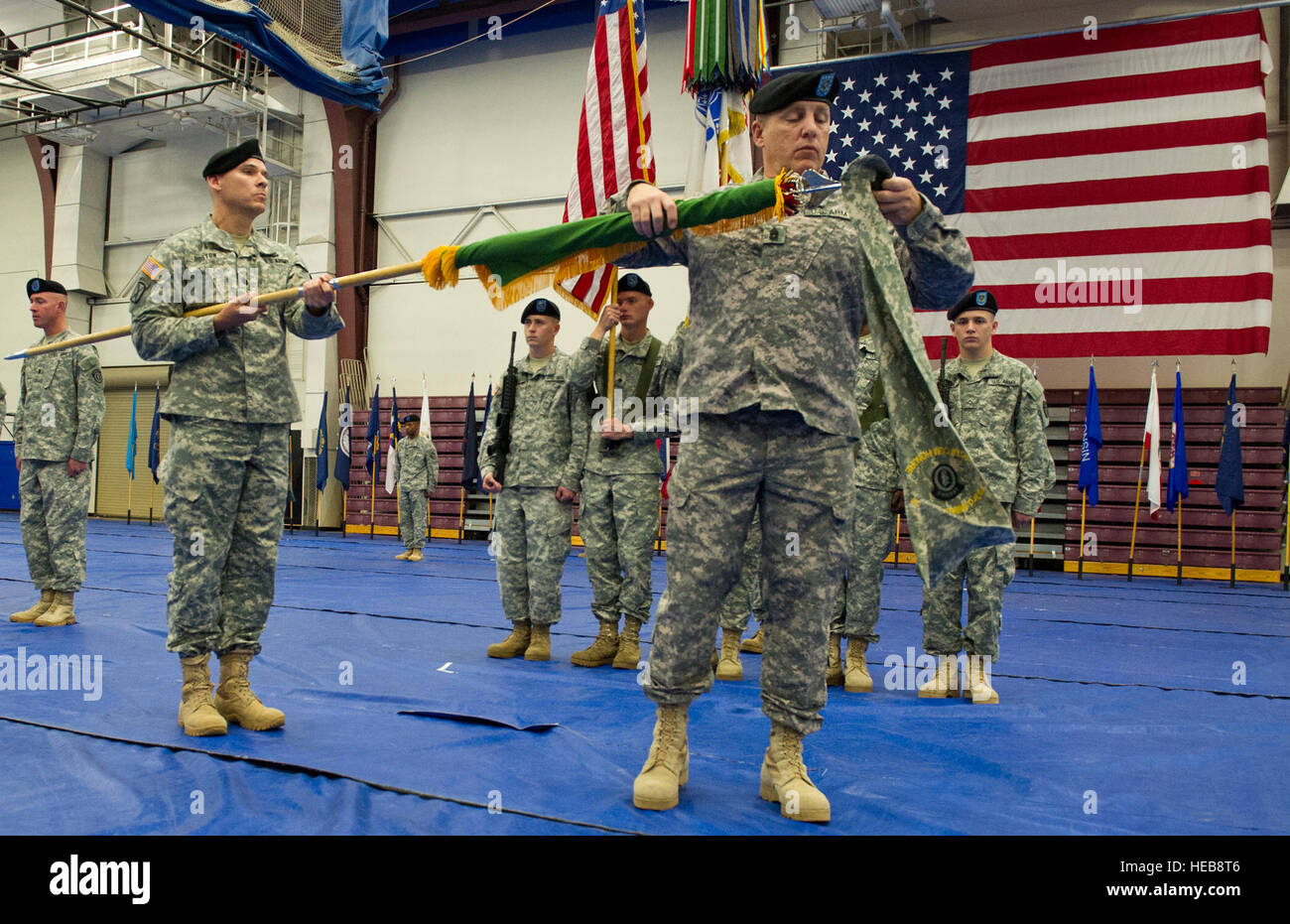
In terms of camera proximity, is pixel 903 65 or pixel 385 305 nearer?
pixel 903 65

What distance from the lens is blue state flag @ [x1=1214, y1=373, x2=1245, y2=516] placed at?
9578mm

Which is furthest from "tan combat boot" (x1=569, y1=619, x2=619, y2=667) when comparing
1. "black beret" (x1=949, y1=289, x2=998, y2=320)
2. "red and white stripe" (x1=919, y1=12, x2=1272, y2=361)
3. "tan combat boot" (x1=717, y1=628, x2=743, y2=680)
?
"red and white stripe" (x1=919, y1=12, x2=1272, y2=361)

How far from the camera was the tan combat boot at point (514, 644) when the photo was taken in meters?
4.46

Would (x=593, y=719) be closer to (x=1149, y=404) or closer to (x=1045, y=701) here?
(x=1045, y=701)

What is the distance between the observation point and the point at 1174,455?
10078 millimetres

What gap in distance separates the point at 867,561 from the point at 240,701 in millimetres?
2574

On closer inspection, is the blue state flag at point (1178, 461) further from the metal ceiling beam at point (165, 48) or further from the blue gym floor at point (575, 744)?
the metal ceiling beam at point (165, 48)

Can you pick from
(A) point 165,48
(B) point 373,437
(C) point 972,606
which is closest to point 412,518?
(B) point 373,437

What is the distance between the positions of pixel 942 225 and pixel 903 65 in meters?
9.82

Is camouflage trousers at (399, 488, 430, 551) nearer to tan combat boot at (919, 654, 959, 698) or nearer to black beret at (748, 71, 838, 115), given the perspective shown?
tan combat boot at (919, 654, 959, 698)

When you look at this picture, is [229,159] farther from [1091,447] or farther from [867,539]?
[1091,447]
